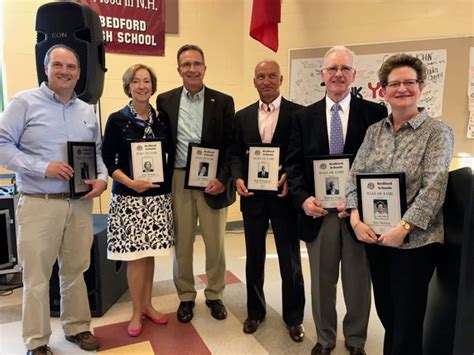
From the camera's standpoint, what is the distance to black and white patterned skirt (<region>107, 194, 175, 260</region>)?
2129mm

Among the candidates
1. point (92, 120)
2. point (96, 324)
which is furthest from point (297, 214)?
point (96, 324)

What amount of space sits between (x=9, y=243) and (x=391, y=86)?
2881mm

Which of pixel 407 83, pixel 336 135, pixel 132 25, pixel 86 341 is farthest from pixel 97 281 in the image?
pixel 132 25

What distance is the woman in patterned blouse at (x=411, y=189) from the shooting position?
137cm

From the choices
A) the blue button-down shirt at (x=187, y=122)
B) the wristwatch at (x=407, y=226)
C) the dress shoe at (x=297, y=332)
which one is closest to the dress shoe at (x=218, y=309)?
the dress shoe at (x=297, y=332)

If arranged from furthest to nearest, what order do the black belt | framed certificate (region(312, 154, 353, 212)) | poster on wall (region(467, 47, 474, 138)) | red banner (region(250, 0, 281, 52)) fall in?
1. red banner (region(250, 0, 281, 52))
2. poster on wall (region(467, 47, 474, 138))
3. the black belt
4. framed certificate (region(312, 154, 353, 212))

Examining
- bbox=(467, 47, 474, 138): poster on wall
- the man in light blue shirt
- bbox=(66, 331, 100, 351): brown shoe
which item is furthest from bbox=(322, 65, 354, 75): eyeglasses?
bbox=(467, 47, 474, 138): poster on wall

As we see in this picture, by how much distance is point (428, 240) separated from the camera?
4.58 ft

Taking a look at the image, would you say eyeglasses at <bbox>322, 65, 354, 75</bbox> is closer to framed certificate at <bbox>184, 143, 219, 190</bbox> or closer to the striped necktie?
the striped necktie

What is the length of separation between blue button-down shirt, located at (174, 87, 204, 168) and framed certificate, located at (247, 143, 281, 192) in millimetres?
418

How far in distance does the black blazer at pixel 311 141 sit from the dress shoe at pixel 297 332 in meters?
0.63

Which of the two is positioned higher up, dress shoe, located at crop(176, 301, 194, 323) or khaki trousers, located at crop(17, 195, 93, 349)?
khaki trousers, located at crop(17, 195, 93, 349)

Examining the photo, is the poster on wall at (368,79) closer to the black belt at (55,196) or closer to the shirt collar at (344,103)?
the shirt collar at (344,103)

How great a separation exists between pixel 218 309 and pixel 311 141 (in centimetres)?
132
